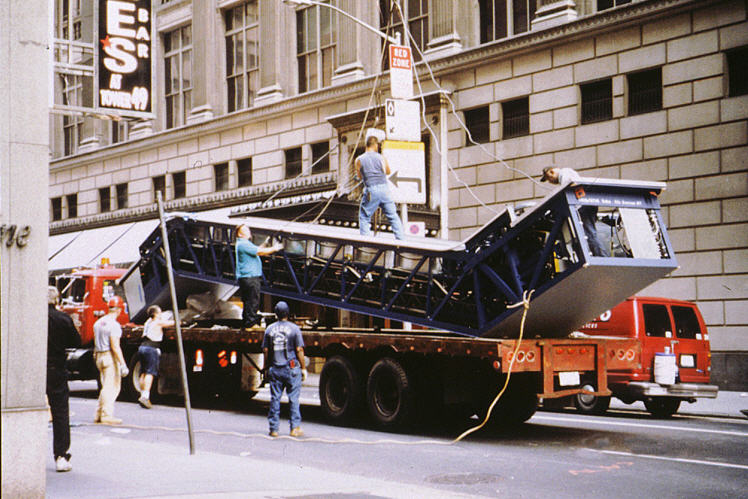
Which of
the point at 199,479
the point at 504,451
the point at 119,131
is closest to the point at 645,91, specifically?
the point at 504,451

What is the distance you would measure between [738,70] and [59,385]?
53.3ft

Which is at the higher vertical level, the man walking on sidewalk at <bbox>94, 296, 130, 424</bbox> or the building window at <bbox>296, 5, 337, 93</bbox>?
the building window at <bbox>296, 5, 337, 93</bbox>

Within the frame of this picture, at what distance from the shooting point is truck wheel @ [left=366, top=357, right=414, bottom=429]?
43.5 feet

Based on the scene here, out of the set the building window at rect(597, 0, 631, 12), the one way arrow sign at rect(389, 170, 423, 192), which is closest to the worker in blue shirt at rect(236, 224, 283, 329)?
the one way arrow sign at rect(389, 170, 423, 192)

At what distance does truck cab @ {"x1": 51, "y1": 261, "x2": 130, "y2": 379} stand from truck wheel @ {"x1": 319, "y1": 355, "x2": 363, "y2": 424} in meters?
6.59

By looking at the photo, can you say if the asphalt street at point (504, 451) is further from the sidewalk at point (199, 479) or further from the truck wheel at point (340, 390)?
the truck wheel at point (340, 390)

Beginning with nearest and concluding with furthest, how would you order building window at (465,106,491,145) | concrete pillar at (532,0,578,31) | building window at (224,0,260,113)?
concrete pillar at (532,0,578,31)
building window at (465,106,491,145)
building window at (224,0,260,113)

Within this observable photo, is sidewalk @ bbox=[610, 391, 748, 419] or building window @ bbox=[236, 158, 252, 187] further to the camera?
building window @ bbox=[236, 158, 252, 187]

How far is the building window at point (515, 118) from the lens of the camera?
965 inches

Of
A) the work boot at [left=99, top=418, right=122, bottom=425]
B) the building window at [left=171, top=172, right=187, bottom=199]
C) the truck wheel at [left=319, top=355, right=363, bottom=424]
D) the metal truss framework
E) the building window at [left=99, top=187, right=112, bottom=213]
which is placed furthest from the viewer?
the building window at [left=99, top=187, right=112, bottom=213]

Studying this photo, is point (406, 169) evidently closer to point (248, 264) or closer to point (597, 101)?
point (248, 264)

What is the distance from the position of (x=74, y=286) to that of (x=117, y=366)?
557 cm

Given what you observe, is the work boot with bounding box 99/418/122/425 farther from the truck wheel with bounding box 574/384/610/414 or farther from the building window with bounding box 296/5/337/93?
the building window with bounding box 296/5/337/93

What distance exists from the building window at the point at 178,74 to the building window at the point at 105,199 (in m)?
4.53
